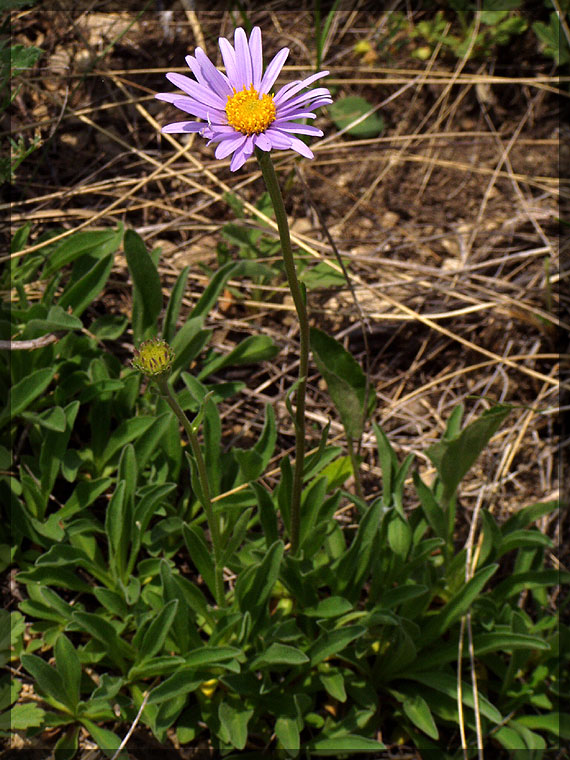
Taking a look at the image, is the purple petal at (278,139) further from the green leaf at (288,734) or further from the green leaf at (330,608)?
the green leaf at (288,734)

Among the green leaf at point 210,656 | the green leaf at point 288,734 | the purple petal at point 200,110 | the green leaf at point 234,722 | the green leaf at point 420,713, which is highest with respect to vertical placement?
the purple petal at point 200,110

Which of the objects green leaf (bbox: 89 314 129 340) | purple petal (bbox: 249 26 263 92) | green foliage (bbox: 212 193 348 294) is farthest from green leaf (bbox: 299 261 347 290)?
purple petal (bbox: 249 26 263 92)

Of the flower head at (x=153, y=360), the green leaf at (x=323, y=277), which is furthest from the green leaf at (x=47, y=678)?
the green leaf at (x=323, y=277)

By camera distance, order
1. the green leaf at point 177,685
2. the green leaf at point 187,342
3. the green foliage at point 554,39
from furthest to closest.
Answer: the green foliage at point 554,39 → the green leaf at point 187,342 → the green leaf at point 177,685

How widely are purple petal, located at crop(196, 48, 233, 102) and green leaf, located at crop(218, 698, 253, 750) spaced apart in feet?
6.14

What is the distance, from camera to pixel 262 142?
1.65 metres

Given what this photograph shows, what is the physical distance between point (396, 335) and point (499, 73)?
6.45 feet

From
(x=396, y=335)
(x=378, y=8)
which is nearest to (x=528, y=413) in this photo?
(x=396, y=335)

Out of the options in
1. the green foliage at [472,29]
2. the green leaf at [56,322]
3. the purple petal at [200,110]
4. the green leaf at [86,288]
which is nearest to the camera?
the purple petal at [200,110]

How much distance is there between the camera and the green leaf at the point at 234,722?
2.31m

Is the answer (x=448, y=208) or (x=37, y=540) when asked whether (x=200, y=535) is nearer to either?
(x=37, y=540)

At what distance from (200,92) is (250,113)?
0.62 feet

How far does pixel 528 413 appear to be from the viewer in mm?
3523

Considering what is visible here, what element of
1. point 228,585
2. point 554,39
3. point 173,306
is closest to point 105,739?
point 228,585
